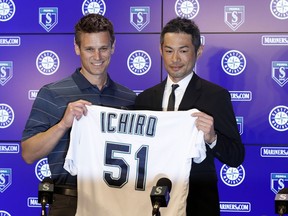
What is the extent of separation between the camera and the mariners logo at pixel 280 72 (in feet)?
12.3

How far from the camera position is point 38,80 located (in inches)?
155

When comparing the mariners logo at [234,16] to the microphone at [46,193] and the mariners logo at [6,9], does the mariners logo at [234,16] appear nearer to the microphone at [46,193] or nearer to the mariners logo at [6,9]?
the mariners logo at [6,9]

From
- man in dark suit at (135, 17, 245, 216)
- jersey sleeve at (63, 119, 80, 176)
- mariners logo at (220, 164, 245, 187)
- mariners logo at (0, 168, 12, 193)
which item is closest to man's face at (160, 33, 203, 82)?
man in dark suit at (135, 17, 245, 216)

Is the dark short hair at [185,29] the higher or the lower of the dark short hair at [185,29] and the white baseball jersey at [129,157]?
the higher

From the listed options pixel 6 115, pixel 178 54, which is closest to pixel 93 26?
pixel 178 54

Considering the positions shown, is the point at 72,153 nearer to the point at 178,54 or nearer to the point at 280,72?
the point at 178,54

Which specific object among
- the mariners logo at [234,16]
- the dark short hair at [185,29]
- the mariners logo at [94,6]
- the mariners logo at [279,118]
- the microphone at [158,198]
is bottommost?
the microphone at [158,198]

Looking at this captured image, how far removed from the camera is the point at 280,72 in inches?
148

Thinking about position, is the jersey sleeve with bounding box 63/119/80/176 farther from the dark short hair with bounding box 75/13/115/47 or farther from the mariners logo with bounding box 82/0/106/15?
the mariners logo with bounding box 82/0/106/15

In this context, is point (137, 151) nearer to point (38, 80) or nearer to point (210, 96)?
point (210, 96)

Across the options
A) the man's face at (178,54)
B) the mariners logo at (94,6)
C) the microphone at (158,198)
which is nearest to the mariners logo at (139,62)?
the mariners logo at (94,6)

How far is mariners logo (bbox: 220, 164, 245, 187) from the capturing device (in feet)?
12.5

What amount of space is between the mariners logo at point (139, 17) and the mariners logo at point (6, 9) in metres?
0.80

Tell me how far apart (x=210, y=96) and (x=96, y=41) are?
0.62 metres
